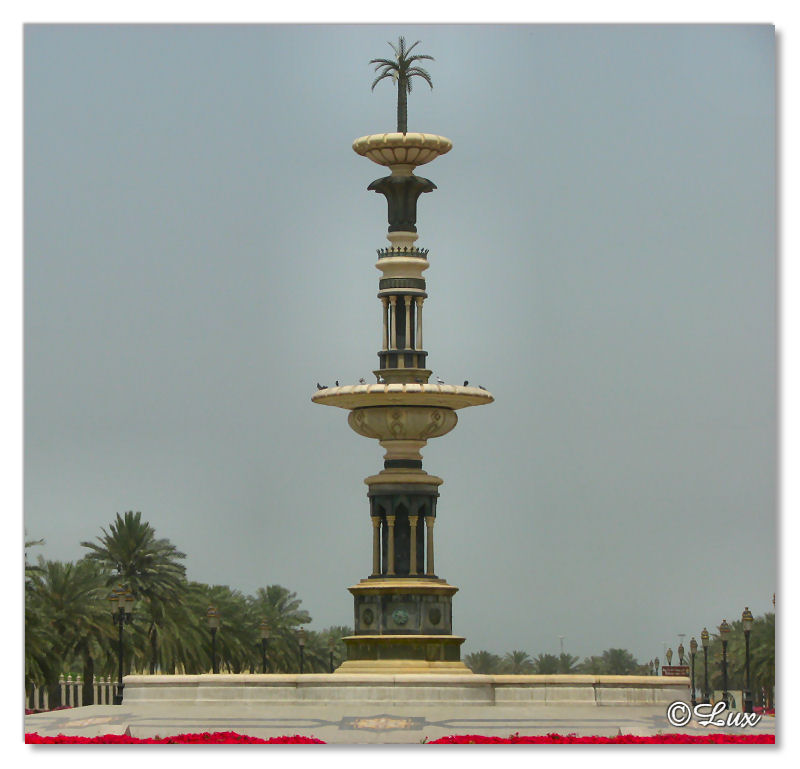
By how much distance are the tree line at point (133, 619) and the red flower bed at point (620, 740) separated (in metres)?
20.0

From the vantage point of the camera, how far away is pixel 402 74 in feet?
180

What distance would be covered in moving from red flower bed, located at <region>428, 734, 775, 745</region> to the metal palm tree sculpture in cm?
2098

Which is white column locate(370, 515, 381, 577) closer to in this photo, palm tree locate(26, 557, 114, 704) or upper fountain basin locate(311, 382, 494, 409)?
upper fountain basin locate(311, 382, 494, 409)

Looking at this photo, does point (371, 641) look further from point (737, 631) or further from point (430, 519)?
point (737, 631)

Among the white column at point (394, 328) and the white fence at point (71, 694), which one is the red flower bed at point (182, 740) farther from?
the white fence at point (71, 694)

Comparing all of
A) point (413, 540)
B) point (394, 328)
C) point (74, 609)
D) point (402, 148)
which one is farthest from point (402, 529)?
point (74, 609)

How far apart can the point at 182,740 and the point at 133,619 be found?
102 ft

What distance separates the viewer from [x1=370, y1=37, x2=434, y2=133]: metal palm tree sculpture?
2125 inches

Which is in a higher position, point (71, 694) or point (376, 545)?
point (376, 545)

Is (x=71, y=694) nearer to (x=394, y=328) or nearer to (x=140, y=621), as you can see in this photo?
(x=140, y=621)

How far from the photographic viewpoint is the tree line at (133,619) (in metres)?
63.2

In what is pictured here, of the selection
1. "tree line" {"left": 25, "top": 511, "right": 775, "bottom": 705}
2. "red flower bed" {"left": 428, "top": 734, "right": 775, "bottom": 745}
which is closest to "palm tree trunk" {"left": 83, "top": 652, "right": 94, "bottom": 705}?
"tree line" {"left": 25, "top": 511, "right": 775, "bottom": 705}

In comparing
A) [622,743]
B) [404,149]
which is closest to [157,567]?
[404,149]

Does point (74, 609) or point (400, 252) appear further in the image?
point (74, 609)
